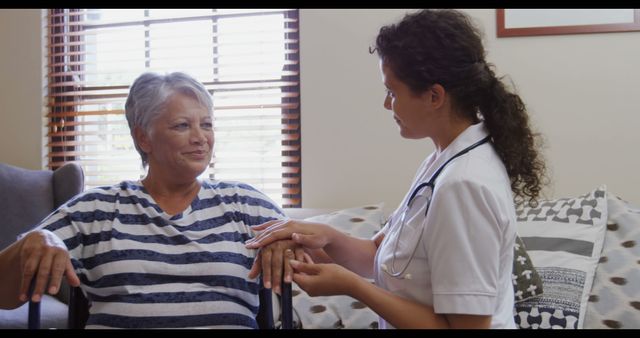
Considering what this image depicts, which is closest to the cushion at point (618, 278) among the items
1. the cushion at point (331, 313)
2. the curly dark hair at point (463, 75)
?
the cushion at point (331, 313)

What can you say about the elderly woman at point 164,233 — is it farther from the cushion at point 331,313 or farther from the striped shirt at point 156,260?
the cushion at point 331,313

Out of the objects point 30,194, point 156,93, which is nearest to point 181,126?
point 156,93

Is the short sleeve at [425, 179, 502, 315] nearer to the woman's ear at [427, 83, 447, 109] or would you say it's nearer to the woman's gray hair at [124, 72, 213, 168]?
the woman's ear at [427, 83, 447, 109]

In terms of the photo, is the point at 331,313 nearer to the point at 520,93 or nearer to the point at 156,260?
the point at 156,260

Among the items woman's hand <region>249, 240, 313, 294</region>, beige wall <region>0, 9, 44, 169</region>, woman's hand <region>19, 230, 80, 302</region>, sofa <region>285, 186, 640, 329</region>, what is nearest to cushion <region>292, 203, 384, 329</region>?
sofa <region>285, 186, 640, 329</region>

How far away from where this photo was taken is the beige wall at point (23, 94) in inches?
125

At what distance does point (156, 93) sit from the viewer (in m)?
1.72

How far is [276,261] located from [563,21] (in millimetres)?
1792

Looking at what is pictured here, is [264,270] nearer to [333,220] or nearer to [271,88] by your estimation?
[333,220]

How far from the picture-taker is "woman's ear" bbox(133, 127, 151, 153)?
176 cm

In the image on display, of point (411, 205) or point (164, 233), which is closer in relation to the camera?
point (411, 205)

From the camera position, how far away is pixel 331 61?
2771 mm

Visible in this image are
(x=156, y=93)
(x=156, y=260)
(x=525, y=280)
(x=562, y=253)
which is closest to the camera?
(x=156, y=260)
